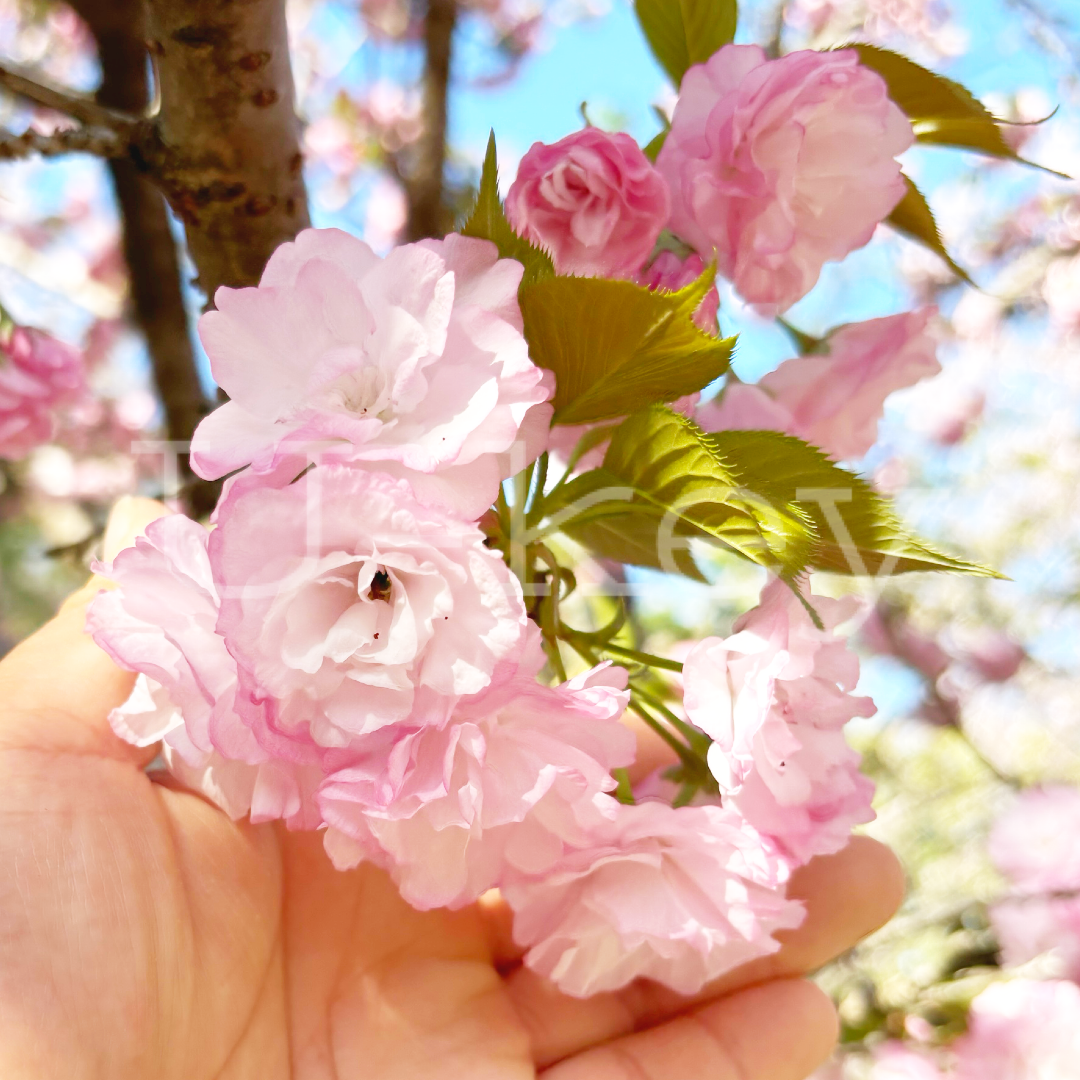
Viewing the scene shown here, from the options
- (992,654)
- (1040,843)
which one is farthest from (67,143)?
(992,654)

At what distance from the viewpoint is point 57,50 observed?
6.94 ft

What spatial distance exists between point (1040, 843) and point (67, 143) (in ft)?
3.97

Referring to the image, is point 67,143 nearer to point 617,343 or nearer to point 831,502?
point 617,343

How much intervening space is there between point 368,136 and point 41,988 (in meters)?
Answer: 1.97

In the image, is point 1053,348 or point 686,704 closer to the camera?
point 686,704

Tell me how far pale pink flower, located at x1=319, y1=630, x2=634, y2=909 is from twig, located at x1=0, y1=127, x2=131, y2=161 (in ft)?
1.45

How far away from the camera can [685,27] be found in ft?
1.77

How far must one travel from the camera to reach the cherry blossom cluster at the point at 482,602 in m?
0.35

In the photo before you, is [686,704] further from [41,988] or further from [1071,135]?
[1071,135]

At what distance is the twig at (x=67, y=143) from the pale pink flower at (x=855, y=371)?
0.44m

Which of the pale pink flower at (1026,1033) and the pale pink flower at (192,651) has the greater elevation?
the pale pink flower at (192,651)

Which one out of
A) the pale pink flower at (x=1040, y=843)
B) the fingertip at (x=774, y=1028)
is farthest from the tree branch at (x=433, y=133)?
the pale pink flower at (x=1040, y=843)

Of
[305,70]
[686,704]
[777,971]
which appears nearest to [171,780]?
[686,704]

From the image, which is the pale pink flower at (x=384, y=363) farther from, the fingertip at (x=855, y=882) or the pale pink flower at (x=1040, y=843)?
the pale pink flower at (x=1040, y=843)
